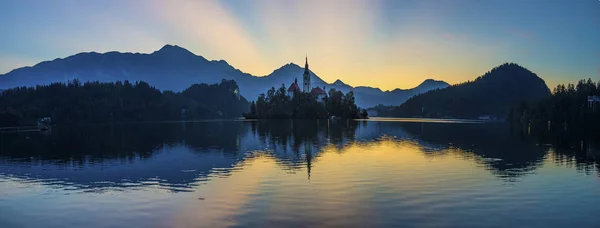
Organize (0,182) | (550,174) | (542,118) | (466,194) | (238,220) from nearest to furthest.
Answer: (238,220) → (466,194) → (0,182) → (550,174) → (542,118)

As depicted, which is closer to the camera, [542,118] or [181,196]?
[181,196]

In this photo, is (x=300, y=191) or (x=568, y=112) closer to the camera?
(x=300, y=191)

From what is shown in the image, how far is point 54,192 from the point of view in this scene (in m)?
25.6

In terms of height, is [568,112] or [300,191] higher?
[568,112]

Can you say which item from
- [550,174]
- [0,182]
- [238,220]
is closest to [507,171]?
[550,174]

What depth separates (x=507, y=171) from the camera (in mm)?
33750

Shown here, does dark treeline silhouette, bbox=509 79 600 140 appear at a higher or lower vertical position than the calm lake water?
higher

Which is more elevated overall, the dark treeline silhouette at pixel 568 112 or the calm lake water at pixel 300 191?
the dark treeline silhouette at pixel 568 112

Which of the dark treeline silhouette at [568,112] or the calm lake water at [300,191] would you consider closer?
the calm lake water at [300,191]

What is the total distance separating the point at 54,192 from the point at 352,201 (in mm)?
17429

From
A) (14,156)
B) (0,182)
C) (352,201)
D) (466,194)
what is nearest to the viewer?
(352,201)

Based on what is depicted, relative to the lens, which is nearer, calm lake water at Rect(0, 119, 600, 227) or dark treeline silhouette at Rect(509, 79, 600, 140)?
calm lake water at Rect(0, 119, 600, 227)

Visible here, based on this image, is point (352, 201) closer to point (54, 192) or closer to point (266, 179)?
point (266, 179)

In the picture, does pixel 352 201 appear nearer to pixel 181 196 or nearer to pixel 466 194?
pixel 466 194
